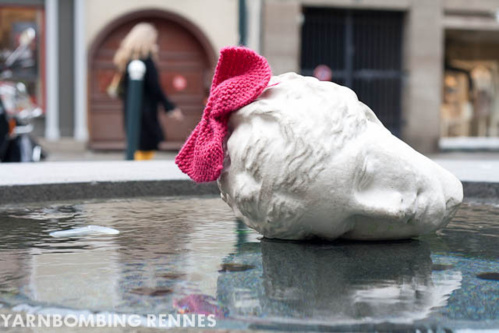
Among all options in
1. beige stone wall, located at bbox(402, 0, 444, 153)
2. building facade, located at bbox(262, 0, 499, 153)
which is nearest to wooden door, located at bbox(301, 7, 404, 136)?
building facade, located at bbox(262, 0, 499, 153)

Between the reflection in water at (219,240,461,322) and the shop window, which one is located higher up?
the shop window

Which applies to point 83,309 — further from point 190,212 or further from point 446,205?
point 190,212

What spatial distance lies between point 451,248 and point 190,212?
1423mm

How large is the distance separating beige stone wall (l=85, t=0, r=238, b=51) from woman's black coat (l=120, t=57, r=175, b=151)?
312 inches

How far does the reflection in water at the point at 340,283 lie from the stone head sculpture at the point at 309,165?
10cm

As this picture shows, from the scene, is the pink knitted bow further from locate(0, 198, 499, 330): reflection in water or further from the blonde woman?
the blonde woman

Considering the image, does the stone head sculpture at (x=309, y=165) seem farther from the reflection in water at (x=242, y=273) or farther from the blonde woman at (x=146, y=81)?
the blonde woman at (x=146, y=81)

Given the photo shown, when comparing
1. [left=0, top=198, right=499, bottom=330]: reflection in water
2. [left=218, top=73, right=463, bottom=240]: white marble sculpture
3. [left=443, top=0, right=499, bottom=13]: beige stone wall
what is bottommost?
[left=0, top=198, right=499, bottom=330]: reflection in water

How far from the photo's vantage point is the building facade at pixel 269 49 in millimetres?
17344

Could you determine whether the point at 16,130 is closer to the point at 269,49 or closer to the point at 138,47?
the point at 138,47

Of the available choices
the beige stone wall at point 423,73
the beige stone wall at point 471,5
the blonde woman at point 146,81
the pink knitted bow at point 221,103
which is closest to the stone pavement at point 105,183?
the pink knitted bow at point 221,103

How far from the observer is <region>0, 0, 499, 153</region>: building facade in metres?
17.3

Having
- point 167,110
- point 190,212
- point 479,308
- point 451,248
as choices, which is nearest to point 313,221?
point 451,248

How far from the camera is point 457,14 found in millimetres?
18922
